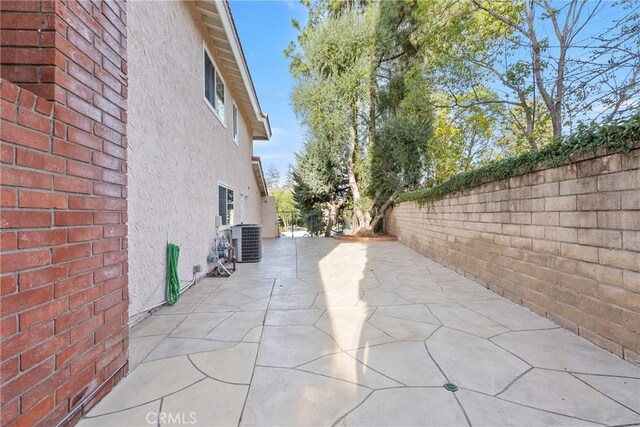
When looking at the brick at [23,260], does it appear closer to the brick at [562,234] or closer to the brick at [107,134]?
the brick at [107,134]

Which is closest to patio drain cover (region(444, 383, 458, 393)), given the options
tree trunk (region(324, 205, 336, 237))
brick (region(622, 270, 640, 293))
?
brick (region(622, 270, 640, 293))

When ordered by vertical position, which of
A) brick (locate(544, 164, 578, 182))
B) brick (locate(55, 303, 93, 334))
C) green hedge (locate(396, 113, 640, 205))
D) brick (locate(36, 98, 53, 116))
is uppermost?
green hedge (locate(396, 113, 640, 205))

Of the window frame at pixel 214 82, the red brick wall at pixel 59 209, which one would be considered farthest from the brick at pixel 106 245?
the window frame at pixel 214 82

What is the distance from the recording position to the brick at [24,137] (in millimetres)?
1230

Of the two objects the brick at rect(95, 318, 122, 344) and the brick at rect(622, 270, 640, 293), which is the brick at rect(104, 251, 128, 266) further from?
the brick at rect(622, 270, 640, 293)

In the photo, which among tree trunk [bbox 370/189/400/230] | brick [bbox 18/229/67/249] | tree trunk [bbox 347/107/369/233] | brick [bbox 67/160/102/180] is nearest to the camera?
brick [bbox 18/229/67/249]

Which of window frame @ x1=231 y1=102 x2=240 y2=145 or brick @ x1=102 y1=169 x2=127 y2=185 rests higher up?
window frame @ x1=231 y1=102 x2=240 y2=145

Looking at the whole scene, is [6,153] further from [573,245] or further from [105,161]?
[573,245]

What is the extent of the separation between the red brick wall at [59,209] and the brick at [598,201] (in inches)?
148

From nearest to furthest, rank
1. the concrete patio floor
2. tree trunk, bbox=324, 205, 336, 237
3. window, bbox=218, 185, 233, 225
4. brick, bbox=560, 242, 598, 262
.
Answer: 1. the concrete patio floor
2. brick, bbox=560, 242, 598, 262
3. window, bbox=218, 185, 233, 225
4. tree trunk, bbox=324, 205, 336, 237

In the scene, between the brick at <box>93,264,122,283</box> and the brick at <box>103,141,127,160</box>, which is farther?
the brick at <box>103,141,127,160</box>

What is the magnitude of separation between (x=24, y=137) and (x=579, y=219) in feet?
13.1

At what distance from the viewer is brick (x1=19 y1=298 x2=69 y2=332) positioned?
51.7 inches

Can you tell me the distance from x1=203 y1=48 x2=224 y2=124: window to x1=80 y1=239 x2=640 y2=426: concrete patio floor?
14.0ft
